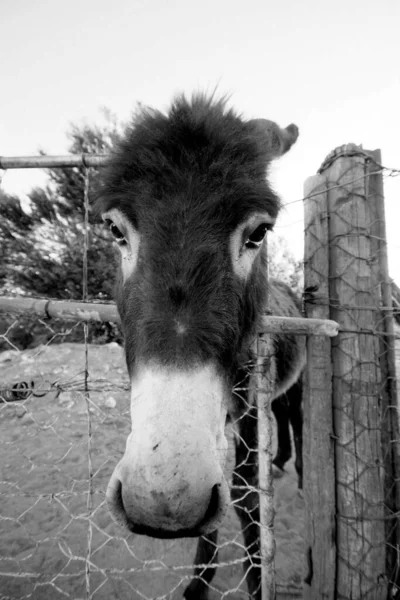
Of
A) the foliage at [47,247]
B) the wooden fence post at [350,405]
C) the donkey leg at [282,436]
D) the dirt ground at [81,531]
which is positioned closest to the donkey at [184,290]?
the wooden fence post at [350,405]

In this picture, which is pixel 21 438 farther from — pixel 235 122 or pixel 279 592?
pixel 235 122

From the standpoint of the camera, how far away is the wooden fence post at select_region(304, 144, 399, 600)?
5.41 ft

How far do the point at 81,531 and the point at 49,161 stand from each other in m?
3.36

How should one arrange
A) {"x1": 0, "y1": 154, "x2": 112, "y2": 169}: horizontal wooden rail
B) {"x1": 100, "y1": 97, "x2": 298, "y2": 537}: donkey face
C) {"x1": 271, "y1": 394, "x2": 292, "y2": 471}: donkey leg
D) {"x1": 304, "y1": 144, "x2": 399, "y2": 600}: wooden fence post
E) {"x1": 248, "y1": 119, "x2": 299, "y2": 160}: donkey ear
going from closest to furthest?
{"x1": 100, "y1": 97, "x2": 298, "y2": 537}: donkey face, {"x1": 304, "y1": 144, "x2": 399, "y2": 600}: wooden fence post, {"x1": 0, "y1": 154, "x2": 112, "y2": 169}: horizontal wooden rail, {"x1": 248, "y1": 119, "x2": 299, "y2": 160}: donkey ear, {"x1": 271, "y1": 394, "x2": 292, "y2": 471}: donkey leg

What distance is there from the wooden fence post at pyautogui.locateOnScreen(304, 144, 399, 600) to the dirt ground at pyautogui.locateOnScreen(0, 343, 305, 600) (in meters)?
0.59

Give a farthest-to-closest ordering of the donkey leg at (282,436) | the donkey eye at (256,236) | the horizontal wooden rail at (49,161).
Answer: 1. the donkey leg at (282,436)
2. the horizontal wooden rail at (49,161)
3. the donkey eye at (256,236)

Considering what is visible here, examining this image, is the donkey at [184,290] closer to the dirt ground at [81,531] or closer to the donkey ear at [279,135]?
the donkey ear at [279,135]

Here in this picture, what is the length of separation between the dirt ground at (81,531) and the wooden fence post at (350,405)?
589 millimetres

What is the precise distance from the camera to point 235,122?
5.52ft

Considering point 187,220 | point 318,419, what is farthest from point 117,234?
point 318,419

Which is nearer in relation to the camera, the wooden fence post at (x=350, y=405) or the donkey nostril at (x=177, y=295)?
the donkey nostril at (x=177, y=295)

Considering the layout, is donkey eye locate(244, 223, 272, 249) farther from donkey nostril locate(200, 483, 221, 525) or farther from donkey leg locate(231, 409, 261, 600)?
donkey leg locate(231, 409, 261, 600)

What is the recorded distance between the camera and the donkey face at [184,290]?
0.88 m

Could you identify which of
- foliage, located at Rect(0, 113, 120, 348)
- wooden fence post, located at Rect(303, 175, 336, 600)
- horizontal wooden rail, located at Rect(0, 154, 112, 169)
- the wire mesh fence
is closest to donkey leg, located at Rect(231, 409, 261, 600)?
the wire mesh fence
